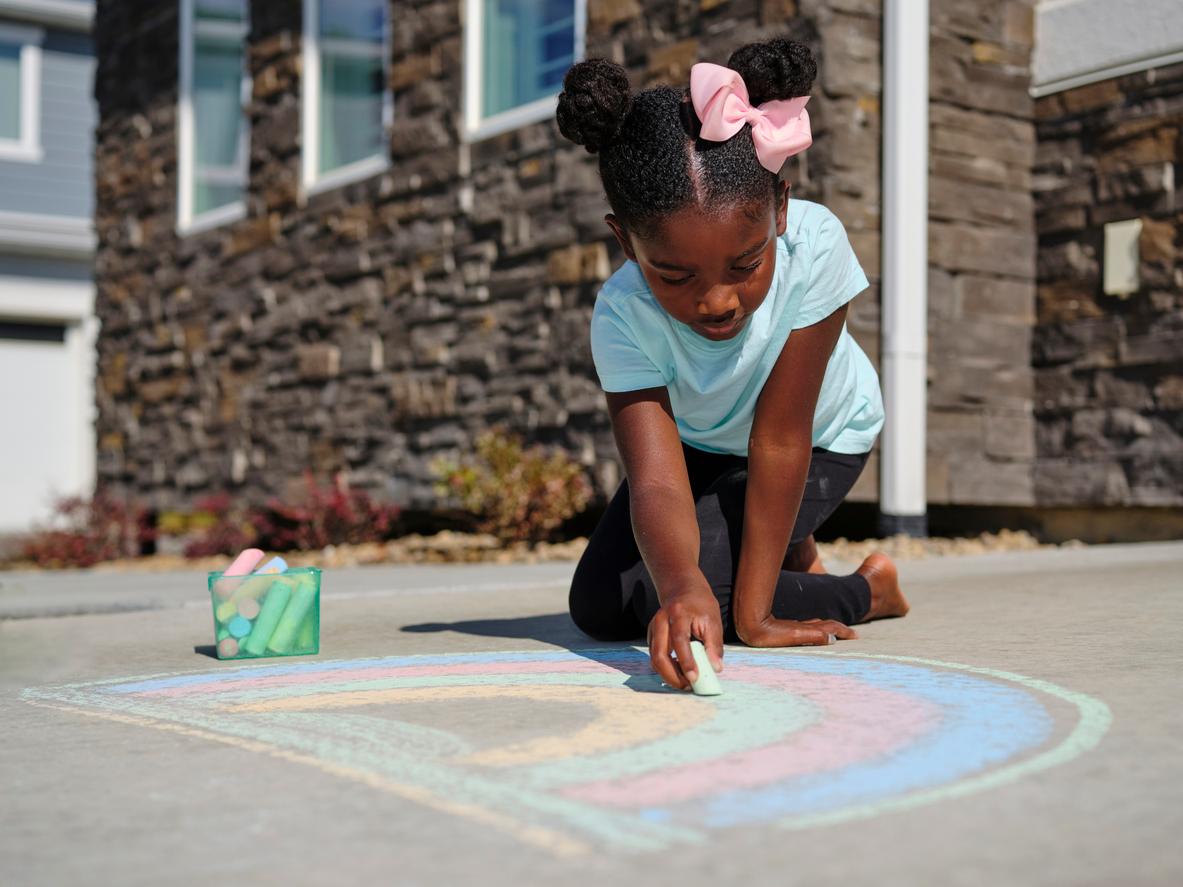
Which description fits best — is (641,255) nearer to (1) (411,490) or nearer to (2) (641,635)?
(2) (641,635)

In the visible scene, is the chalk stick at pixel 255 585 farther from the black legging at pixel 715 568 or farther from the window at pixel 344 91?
the window at pixel 344 91

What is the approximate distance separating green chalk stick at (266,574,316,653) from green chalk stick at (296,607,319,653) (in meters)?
0.01

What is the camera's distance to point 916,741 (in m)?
2.03

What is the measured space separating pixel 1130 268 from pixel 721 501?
3458 mm

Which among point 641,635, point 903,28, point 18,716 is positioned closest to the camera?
point 18,716

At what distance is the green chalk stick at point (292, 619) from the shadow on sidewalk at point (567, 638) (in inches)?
18.6

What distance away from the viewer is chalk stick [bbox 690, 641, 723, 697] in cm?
241

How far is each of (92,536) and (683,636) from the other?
8962 mm

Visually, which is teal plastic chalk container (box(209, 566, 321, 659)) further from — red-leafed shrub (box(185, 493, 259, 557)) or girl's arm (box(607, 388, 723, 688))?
red-leafed shrub (box(185, 493, 259, 557))

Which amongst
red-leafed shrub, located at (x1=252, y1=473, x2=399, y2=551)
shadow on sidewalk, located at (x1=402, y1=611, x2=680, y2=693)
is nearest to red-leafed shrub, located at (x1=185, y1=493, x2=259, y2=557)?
red-leafed shrub, located at (x1=252, y1=473, x2=399, y2=551)

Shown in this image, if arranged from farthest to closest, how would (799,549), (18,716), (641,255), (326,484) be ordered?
1. (326,484)
2. (799,549)
3. (641,255)
4. (18,716)

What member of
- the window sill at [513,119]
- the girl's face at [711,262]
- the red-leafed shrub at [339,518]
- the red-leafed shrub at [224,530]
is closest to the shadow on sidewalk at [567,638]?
the girl's face at [711,262]

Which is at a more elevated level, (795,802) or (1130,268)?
(1130,268)

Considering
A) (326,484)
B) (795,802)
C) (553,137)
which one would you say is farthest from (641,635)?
(326,484)
